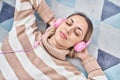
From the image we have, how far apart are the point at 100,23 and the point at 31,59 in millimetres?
425

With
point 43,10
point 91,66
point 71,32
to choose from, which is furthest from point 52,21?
point 91,66

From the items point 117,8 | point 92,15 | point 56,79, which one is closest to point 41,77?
point 56,79

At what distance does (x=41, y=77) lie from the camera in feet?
4.84

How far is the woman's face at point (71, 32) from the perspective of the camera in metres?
1.48

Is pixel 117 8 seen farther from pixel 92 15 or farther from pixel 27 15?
pixel 27 15

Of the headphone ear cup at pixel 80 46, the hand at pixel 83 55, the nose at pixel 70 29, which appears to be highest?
the nose at pixel 70 29

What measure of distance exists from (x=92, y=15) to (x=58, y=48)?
289 mm

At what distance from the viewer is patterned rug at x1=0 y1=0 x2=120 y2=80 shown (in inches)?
62.7

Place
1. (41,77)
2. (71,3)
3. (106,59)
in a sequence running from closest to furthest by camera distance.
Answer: (41,77) < (106,59) < (71,3)

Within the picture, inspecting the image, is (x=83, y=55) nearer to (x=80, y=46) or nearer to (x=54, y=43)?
(x=80, y=46)

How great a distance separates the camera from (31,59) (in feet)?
4.97

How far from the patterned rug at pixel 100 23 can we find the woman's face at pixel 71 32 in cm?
13

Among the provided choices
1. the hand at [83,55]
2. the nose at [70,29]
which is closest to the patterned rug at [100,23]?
the hand at [83,55]

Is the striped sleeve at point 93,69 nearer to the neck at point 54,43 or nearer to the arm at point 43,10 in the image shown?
the neck at point 54,43
